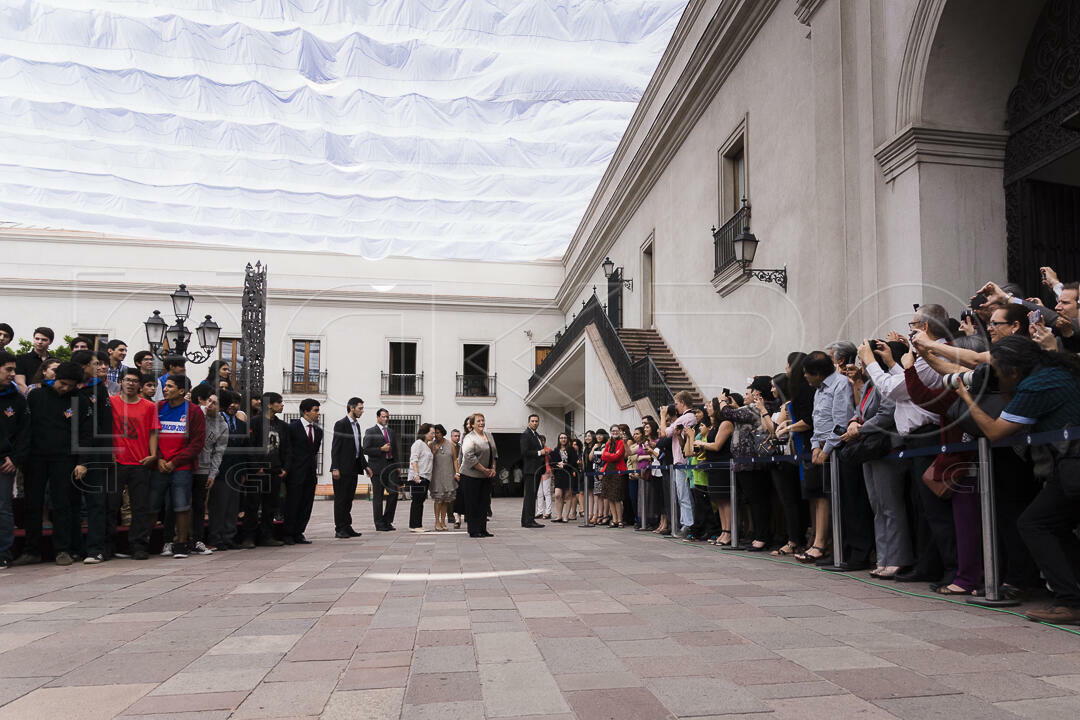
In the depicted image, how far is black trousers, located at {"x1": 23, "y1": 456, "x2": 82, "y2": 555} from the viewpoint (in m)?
7.79

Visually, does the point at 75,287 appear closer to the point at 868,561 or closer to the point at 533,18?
the point at 533,18

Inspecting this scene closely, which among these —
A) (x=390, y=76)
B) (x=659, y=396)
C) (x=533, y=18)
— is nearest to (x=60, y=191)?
(x=390, y=76)

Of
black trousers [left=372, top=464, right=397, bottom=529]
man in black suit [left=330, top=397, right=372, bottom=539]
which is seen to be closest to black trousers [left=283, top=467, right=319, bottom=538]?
man in black suit [left=330, top=397, right=372, bottom=539]

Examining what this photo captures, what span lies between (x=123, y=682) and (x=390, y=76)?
1531 centimetres

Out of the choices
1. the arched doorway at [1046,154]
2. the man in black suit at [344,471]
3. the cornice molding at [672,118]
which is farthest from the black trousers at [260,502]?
the cornice molding at [672,118]

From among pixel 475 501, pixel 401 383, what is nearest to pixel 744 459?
pixel 475 501

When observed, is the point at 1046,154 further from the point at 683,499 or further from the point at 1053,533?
the point at 1053,533

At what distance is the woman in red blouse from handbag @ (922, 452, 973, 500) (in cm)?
803

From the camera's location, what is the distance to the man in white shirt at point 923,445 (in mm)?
5504

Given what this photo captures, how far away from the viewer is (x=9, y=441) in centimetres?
748

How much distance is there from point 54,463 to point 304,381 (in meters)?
26.2

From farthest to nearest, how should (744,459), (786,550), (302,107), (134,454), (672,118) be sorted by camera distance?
1. (672,118)
2. (302,107)
3. (744,459)
4. (134,454)
5. (786,550)

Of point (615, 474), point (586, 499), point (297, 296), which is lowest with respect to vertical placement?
point (586, 499)

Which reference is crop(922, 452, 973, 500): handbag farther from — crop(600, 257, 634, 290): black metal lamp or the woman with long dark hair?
crop(600, 257, 634, 290): black metal lamp
